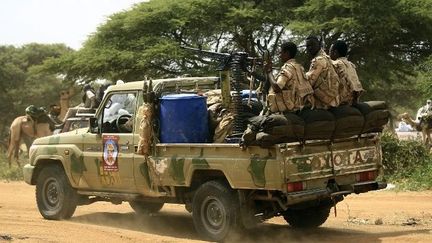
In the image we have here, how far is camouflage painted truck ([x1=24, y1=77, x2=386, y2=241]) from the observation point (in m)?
8.14

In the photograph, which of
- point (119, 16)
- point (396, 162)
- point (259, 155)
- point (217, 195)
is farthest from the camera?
point (119, 16)

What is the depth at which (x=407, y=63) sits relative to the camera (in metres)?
23.0

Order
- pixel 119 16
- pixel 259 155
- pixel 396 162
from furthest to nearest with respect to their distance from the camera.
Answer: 1. pixel 119 16
2. pixel 396 162
3. pixel 259 155

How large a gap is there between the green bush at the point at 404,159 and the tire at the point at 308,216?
4.87 m

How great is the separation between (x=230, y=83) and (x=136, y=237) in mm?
2175

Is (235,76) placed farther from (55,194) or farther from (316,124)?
(55,194)

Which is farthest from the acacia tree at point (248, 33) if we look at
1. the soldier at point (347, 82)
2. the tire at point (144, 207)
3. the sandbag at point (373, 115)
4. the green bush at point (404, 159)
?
the sandbag at point (373, 115)

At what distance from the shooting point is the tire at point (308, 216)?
9562mm

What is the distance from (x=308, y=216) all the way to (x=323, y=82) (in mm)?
1919

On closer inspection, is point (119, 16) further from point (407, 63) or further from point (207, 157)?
point (207, 157)

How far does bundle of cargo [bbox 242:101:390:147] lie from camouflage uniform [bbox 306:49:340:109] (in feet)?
0.52

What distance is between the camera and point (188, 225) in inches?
409

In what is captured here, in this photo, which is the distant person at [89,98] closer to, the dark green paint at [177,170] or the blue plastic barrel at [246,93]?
the blue plastic barrel at [246,93]

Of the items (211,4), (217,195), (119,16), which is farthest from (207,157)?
(119,16)
